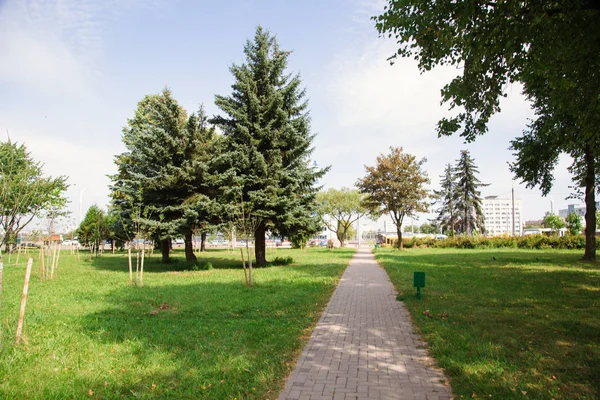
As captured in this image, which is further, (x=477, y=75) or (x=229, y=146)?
(x=229, y=146)

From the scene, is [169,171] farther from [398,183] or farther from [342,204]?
[342,204]

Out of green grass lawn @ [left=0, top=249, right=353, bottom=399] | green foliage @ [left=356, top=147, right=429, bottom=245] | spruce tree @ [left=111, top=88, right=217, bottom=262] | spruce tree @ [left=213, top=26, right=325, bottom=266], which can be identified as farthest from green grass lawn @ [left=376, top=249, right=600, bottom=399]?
green foliage @ [left=356, top=147, right=429, bottom=245]

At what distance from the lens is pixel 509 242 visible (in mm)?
38500

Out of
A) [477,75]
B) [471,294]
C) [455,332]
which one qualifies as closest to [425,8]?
[477,75]

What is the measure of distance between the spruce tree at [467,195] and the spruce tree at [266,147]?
138 ft

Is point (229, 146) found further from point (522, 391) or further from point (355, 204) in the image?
point (355, 204)

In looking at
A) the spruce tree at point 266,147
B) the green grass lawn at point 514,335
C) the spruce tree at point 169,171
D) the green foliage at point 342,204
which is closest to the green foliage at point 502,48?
the green grass lawn at point 514,335

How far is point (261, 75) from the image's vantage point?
65.0 feet

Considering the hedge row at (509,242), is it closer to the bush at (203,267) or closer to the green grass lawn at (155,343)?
the bush at (203,267)

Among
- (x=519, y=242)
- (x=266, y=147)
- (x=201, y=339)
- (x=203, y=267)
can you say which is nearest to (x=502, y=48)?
(x=201, y=339)

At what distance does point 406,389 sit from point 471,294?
7.48m

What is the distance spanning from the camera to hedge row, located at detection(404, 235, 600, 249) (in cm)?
3303

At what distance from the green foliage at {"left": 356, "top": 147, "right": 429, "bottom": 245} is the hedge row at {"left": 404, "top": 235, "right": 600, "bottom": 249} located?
895 centimetres

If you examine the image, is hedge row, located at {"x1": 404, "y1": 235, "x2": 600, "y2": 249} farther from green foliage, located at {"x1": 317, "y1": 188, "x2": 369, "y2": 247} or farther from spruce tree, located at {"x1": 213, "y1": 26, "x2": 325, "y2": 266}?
spruce tree, located at {"x1": 213, "y1": 26, "x2": 325, "y2": 266}
